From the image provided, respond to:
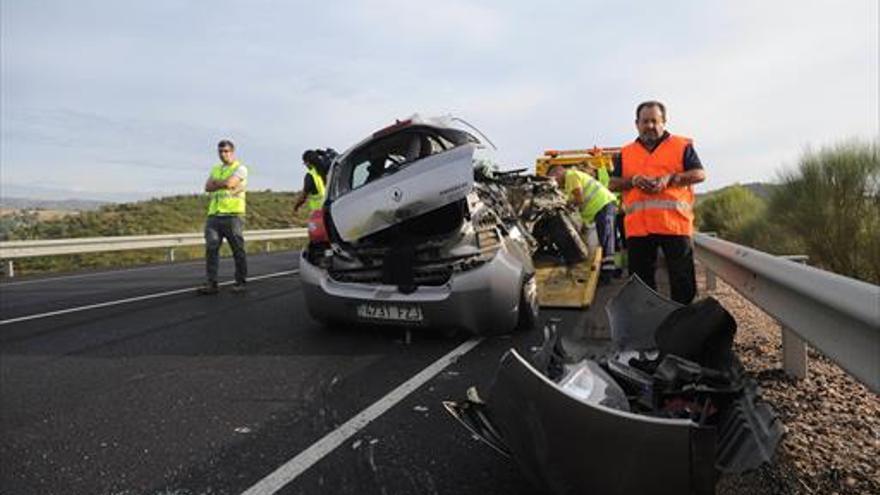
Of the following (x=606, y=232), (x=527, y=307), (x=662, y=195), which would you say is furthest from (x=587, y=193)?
(x=527, y=307)

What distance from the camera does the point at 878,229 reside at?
8320 mm

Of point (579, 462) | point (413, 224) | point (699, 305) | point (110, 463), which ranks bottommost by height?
point (110, 463)

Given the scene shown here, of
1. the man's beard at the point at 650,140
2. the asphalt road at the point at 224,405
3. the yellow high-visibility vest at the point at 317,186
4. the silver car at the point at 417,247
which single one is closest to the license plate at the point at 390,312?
the silver car at the point at 417,247

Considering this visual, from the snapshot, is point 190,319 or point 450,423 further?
point 190,319

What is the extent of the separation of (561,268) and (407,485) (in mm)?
5097

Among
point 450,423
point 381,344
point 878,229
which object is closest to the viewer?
point 450,423

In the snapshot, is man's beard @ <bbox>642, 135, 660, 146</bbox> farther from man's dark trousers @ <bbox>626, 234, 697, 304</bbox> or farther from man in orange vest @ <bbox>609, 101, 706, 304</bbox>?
man's dark trousers @ <bbox>626, 234, 697, 304</bbox>

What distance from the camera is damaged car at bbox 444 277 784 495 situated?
5.96ft

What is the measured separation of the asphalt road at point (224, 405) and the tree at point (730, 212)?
11118 millimetres

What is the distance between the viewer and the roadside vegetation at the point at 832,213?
8475mm

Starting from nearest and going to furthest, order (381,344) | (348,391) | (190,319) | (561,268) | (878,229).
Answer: (348,391), (381,344), (190,319), (561,268), (878,229)

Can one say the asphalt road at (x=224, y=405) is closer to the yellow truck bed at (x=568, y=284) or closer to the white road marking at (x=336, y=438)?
the white road marking at (x=336, y=438)

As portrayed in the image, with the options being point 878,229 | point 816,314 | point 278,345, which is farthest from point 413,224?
point 878,229

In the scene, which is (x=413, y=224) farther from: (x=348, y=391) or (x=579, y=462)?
(x=579, y=462)
